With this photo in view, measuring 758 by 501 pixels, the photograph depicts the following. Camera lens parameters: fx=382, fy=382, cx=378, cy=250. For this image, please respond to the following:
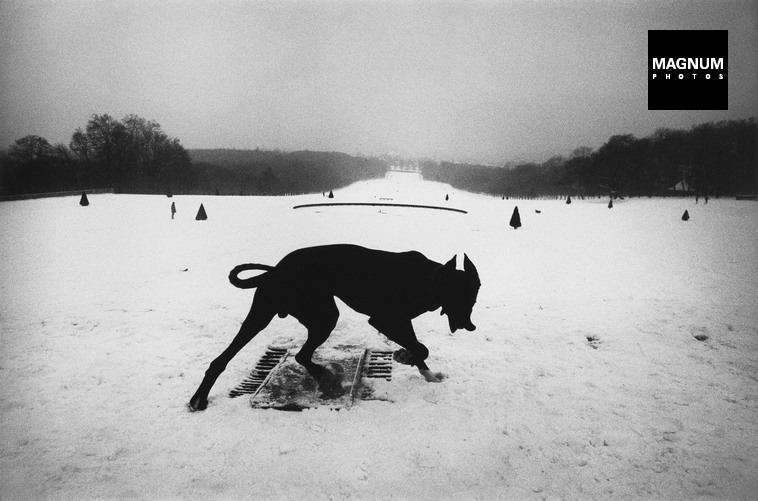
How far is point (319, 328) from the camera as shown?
17.2 feet

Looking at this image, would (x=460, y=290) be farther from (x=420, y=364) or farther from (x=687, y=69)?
(x=687, y=69)

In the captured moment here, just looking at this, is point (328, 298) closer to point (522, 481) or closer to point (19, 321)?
point (522, 481)

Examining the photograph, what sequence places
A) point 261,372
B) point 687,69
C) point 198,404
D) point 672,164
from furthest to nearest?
point 672,164 → point 687,69 → point 261,372 → point 198,404

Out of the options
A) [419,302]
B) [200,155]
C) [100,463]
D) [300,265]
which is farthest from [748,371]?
[200,155]

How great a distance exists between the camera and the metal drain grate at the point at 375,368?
5419mm

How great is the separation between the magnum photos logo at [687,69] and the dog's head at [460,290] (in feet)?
15.2

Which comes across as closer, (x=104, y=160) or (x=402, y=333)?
(x=402, y=333)

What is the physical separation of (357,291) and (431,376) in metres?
1.77

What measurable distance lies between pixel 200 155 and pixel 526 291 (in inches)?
7320

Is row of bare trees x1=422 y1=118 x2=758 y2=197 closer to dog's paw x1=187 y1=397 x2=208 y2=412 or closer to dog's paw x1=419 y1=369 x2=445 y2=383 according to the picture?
dog's paw x1=419 y1=369 x2=445 y2=383

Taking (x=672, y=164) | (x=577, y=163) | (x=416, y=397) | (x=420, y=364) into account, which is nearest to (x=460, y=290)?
(x=420, y=364)

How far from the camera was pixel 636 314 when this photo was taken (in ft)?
28.4

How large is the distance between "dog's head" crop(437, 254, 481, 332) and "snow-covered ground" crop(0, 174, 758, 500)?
4.03ft

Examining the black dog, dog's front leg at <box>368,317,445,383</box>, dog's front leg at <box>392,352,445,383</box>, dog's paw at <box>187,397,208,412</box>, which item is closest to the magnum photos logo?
the black dog
